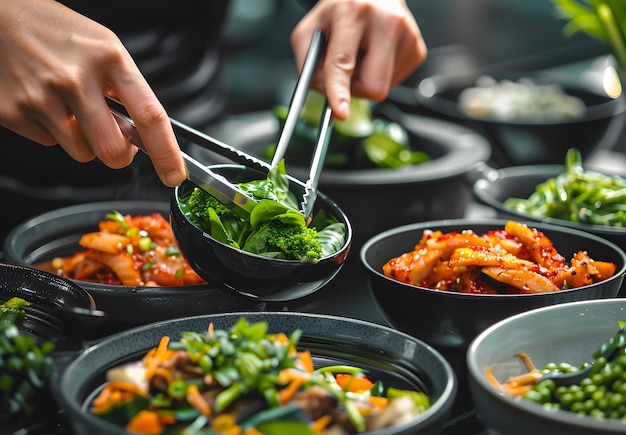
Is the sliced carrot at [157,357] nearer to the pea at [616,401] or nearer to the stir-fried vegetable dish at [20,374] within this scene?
the stir-fried vegetable dish at [20,374]

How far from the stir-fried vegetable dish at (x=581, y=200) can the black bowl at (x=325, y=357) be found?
874mm

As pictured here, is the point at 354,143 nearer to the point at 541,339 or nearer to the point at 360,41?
the point at 360,41

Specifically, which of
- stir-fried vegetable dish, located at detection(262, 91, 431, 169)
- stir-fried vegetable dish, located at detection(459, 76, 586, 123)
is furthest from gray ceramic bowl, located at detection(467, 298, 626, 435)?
stir-fried vegetable dish, located at detection(459, 76, 586, 123)

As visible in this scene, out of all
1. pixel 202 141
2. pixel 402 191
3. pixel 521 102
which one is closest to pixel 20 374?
pixel 202 141

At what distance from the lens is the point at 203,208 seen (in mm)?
1412

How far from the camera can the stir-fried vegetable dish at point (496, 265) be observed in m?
1.46

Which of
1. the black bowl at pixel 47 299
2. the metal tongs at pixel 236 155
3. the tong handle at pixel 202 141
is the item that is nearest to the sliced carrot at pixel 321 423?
the black bowl at pixel 47 299

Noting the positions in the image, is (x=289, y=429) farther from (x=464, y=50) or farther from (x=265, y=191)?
(x=464, y=50)

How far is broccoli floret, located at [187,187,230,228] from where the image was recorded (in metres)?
1.41

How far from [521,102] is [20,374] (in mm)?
2489

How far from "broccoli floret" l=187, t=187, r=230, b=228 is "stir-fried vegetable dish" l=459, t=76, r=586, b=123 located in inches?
66.5

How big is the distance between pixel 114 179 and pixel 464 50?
3.22 meters

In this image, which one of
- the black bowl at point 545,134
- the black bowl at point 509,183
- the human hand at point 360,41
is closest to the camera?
the human hand at point 360,41

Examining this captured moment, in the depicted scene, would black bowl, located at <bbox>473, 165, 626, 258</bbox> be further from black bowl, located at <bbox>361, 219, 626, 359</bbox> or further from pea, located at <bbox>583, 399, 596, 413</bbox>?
pea, located at <bbox>583, 399, 596, 413</bbox>
